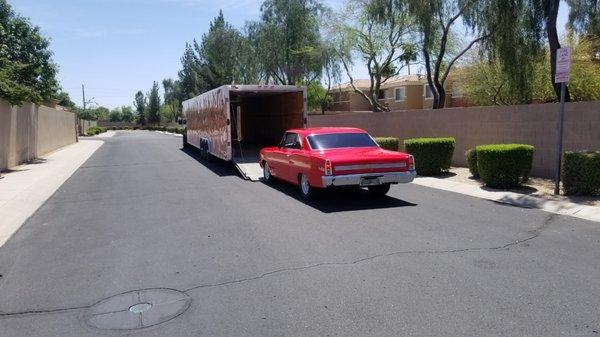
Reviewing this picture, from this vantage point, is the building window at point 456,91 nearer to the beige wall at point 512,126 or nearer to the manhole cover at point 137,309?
the beige wall at point 512,126

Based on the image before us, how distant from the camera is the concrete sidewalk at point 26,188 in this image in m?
9.19

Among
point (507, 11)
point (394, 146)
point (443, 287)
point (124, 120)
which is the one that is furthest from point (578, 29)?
point (124, 120)

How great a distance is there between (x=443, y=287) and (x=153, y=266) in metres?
3.25

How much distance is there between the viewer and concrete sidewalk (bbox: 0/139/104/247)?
9188 millimetres

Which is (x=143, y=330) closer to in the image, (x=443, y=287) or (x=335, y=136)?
(x=443, y=287)

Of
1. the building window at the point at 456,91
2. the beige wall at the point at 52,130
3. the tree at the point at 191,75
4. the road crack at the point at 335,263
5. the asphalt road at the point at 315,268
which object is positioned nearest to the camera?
the asphalt road at the point at 315,268

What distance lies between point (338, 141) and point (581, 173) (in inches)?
184

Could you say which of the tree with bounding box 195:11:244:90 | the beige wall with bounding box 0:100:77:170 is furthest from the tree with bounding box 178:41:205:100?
the beige wall with bounding box 0:100:77:170

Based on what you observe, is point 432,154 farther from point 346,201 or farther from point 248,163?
point 248,163

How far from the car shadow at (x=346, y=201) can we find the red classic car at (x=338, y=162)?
245 millimetres

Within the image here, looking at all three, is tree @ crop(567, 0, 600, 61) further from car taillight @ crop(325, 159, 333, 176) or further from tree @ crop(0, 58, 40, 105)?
tree @ crop(0, 58, 40, 105)

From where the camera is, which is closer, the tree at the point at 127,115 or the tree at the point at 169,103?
the tree at the point at 169,103

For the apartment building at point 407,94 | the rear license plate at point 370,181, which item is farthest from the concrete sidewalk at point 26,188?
the apartment building at point 407,94

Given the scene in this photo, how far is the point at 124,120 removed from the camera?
137750 millimetres
